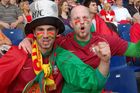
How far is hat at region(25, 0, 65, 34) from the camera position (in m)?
2.93

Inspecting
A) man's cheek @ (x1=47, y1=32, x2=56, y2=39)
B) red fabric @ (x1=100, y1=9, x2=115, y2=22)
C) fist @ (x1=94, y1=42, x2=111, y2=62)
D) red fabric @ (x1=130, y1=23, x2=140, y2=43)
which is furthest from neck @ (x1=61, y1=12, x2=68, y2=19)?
fist @ (x1=94, y1=42, x2=111, y2=62)

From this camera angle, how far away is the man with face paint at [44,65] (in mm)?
2748

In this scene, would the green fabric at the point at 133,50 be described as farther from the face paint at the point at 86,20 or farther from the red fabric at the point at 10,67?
the red fabric at the point at 10,67

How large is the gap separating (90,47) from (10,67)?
2.27 feet

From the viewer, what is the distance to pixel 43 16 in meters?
2.95

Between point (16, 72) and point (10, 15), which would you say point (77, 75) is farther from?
point (10, 15)

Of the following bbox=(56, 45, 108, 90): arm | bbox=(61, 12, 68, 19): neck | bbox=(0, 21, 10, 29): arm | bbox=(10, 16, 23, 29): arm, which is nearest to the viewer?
bbox=(56, 45, 108, 90): arm

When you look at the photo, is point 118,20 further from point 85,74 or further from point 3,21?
point 85,74

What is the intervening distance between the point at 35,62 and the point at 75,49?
0.39 meters

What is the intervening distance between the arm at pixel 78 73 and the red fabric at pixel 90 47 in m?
0.16

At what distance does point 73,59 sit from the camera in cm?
280

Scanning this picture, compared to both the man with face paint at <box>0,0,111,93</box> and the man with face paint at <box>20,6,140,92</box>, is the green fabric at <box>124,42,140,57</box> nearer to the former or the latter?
the man with face paint at <box>20,6,140,92</box>

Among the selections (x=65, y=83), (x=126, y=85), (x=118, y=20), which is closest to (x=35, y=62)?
(x=65, y=83)

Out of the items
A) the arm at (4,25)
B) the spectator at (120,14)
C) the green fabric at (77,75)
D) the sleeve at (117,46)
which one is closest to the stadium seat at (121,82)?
the sleeve at (117,46)
